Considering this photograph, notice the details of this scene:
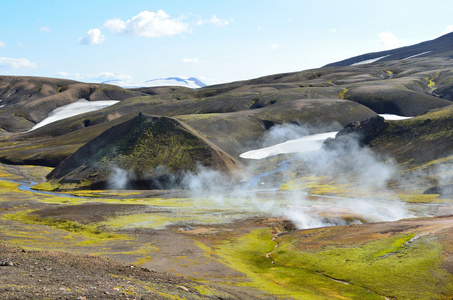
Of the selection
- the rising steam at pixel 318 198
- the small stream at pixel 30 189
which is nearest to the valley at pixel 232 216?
the rising steam at pixel 318 198

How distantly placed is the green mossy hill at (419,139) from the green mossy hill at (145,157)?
2494 inches

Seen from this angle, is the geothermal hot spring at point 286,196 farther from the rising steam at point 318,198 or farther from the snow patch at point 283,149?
the snow patch at point 283,149

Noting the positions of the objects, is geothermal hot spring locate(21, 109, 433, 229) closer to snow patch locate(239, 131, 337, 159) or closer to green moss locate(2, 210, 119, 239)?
snow patch locate(239, 131, 337, 159)

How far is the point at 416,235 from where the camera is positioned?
58188mm

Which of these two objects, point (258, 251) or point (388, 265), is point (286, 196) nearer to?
point (258, 251)

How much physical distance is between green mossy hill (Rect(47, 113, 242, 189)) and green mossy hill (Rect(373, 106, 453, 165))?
2494 inches

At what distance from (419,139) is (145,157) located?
107858 millimetres

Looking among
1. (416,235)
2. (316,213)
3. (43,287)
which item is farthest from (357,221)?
(43,287)

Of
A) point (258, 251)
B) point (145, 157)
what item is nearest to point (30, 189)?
point (145, 157)

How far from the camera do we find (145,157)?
148m

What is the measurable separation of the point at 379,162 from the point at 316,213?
7413 cm

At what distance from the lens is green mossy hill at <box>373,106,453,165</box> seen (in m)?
139

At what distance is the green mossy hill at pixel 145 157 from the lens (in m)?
140

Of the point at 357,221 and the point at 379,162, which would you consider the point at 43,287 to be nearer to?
the point at 357,221
